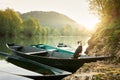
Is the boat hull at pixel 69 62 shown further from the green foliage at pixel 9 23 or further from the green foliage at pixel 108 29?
the green foliage at pixel 9 23

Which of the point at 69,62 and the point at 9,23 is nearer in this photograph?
the point at 69,62

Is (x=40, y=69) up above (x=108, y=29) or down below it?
below

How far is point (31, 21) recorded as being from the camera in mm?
148000

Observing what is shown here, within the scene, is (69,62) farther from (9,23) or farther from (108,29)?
(9,23)

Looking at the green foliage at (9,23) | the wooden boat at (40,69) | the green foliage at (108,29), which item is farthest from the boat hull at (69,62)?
the green foliage at (9,23)

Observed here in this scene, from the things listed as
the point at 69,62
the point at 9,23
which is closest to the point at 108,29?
the point at 69,62

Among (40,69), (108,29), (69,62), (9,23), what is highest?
(9,23)

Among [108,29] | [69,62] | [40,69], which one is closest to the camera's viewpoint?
[40,69]

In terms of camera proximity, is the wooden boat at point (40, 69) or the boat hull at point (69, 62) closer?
the wooden boat at point (40, 69)

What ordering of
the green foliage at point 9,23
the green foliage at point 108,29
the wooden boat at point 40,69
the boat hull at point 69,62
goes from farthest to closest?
the green foliage at point 9,23 < the green foliage at point 108,29 < the boat hull at point 69,62 < the wooden boat at point 40,69

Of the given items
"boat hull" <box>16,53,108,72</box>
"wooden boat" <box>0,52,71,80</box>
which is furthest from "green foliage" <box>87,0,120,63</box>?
"wooden boat" <box>0,52,71,80</box>

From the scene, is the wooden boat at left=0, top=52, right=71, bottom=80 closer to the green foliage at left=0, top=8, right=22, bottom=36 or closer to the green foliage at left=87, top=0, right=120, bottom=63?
the green foliage at left=87, top=0, right=120, bottom=63

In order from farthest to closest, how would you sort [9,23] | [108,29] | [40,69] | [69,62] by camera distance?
[9,23], [108,29], [69,62], [40,69]

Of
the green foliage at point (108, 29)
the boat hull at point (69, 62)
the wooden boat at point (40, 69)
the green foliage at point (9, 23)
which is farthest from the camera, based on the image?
the green foliage at point (9, 23)
